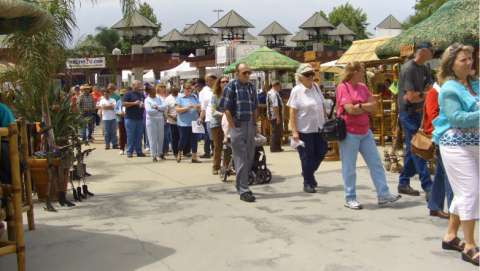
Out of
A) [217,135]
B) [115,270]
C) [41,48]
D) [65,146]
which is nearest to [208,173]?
[217,135]

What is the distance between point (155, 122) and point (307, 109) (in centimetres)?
566

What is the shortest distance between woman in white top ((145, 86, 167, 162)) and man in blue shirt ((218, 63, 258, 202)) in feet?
17.1

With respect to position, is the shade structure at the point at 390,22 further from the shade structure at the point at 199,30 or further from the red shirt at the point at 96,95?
the red shirt at the point at 96,95

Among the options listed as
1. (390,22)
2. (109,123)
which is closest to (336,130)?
(109,123)

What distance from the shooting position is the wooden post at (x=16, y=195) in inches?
188

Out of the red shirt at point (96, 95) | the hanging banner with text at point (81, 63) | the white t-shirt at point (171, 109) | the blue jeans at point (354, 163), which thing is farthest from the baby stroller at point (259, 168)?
the red shirt at point (96, 95)

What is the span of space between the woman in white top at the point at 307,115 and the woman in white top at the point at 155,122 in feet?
17.7

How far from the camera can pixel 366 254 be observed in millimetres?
5312

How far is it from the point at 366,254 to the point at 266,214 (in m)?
1.95

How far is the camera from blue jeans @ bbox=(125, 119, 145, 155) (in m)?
14.0

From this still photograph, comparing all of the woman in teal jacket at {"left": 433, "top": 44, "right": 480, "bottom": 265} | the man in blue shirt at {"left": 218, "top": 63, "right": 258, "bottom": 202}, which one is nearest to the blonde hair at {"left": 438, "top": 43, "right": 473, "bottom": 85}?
the woman in teal jacket at {"left": 433, "top": 44, "right": 480, "bottom": 265}

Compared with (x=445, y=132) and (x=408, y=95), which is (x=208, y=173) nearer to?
(x=408, y=95)

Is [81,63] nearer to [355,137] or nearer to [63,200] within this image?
[63,200]

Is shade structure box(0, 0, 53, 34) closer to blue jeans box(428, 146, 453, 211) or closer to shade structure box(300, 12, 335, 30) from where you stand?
blue jeans box(428, 146, 453, 211)
